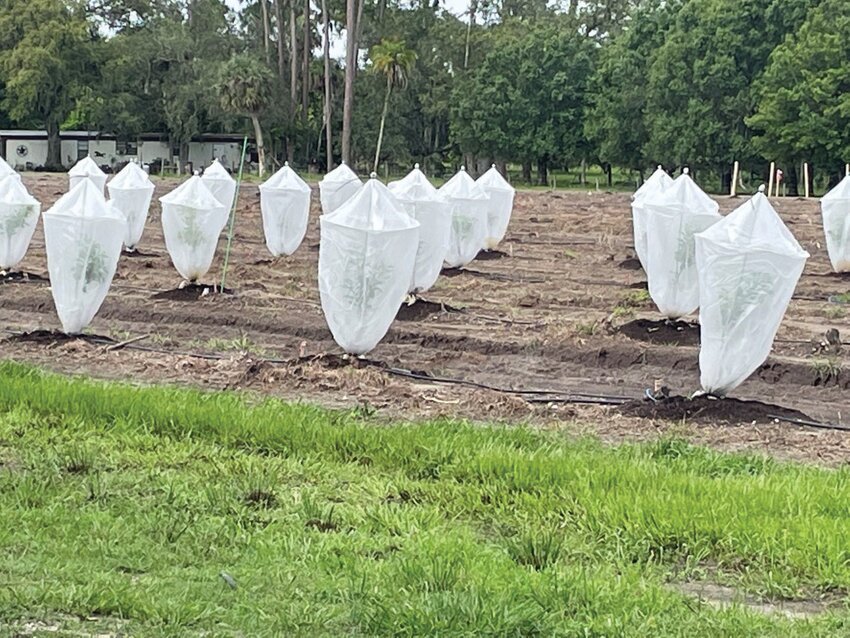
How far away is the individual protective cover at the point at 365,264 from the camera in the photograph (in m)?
10.3

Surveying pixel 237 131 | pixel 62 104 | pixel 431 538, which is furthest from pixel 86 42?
→ pixel 431 538

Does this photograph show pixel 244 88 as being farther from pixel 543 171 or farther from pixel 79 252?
pixel 79 252

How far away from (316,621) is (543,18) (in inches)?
2605

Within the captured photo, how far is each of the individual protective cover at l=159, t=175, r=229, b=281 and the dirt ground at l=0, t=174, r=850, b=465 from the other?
466mm

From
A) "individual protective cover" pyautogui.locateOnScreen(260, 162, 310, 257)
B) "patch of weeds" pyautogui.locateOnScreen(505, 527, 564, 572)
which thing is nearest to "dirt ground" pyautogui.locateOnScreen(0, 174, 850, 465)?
"individual protective cover" pyautogui.locateOnScreen(260, 162, 310, 257)

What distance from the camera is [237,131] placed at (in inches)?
2393

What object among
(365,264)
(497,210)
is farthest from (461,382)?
(497,210)

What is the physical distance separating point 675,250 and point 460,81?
145ft

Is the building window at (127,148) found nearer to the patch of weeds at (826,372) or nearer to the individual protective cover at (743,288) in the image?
the patch of weeds at (826,372)

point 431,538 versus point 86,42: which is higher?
point 86,42

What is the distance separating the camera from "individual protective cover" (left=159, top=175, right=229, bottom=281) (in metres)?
15.5

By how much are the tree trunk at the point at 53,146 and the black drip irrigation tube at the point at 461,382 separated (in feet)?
151

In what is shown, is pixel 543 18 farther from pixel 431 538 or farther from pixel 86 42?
pixel 431 538

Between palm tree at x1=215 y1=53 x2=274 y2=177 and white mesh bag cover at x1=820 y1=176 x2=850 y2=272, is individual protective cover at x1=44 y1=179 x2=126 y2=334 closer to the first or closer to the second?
white mesh bag cover at x1=820 y1=176 x2=850 y2=272
